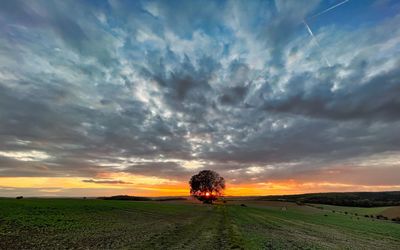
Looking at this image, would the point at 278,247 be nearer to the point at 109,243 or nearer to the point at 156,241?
the point at 156,241

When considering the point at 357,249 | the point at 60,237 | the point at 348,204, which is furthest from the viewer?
the point at 348,204

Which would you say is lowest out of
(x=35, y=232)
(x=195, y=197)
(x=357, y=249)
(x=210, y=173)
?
(x=357, y=249)

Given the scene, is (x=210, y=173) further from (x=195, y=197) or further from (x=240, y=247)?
(x=240, y=247)

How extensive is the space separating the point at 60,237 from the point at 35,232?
9.62 feet

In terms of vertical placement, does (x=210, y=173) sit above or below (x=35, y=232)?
above

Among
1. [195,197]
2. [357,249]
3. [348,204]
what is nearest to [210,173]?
[195,197]

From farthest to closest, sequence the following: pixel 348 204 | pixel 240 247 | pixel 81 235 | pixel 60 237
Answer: pixel 348 204, pixel 81 235, pixel 60 237, pixel 240 247

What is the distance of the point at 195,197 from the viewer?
165m

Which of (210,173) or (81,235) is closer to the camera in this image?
(81,235)

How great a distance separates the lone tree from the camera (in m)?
160

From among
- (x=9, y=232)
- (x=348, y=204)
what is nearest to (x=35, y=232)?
(x=9, y=232)

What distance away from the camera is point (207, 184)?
160250 millimetres

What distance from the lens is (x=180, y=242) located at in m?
23.0

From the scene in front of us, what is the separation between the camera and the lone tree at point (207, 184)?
16038 cm
